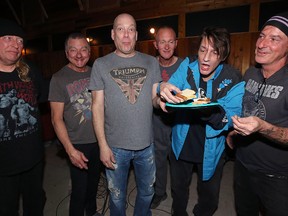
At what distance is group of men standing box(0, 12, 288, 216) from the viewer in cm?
176

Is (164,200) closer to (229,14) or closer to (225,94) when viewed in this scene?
(225,94)

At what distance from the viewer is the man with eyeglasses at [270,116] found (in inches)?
66.0

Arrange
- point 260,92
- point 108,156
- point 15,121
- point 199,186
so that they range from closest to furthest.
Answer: point 260,92 → point 15,121 → point 108,156 → point 199,186

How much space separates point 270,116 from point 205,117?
50cm

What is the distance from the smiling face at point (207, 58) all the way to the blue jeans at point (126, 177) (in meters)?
0.93

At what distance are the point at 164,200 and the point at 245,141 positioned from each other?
5.53 feet

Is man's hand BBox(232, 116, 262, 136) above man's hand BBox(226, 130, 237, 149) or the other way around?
above

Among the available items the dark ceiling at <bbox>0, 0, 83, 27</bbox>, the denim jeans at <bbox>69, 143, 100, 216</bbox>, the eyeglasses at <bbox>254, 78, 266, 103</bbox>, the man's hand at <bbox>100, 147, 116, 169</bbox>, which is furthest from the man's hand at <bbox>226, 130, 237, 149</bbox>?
Answer: the dark ceiling at <bbox>0, 0, 83, 27</bbox>

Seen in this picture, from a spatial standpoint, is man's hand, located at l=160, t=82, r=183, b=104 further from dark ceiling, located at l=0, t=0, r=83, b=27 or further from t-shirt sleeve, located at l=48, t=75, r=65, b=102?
dark ceiling, located at l=0, t=0, r=83, b=27

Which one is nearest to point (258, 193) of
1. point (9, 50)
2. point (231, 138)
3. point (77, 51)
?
point (231, 138)

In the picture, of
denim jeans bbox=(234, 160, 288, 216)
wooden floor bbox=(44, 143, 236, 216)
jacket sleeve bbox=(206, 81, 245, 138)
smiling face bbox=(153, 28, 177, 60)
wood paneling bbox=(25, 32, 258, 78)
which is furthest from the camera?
wood paneling bbox=(25, 32, 258, 78)

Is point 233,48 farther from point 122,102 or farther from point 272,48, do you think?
point 122,102

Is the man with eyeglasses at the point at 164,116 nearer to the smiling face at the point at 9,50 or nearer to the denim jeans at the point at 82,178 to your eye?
the denim jeans at the point at 82,178

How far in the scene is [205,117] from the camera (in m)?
1.83
